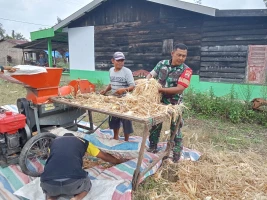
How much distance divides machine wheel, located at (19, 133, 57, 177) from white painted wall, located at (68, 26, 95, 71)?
689cm

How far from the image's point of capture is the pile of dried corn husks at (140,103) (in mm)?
2334

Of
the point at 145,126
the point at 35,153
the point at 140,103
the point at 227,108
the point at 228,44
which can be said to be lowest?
the point at 35,153

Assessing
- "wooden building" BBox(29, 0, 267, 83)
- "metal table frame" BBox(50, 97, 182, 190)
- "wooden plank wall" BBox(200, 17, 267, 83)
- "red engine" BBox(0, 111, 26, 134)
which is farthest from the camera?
"wooden building" BBox(29, 0, 267, 83)

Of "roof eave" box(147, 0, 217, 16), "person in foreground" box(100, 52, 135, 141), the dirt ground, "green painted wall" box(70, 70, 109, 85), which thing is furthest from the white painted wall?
the dirt ground

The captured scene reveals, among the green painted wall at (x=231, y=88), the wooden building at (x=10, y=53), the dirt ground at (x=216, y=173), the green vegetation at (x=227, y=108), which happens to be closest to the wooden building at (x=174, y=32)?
the green painted wall at (x=231, y=88)

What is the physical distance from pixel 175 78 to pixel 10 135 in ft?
7.37

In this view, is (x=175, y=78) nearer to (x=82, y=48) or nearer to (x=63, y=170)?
(x=63, y=170)

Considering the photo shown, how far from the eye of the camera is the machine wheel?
8.48 feet

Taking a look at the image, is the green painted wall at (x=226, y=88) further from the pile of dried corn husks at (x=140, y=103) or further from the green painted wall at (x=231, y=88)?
the pile of dried corn husks at (x=140, y=103)

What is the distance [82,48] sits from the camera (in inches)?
380

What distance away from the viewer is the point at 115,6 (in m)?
8.44

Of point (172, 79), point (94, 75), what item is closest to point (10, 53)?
point (94, 75)

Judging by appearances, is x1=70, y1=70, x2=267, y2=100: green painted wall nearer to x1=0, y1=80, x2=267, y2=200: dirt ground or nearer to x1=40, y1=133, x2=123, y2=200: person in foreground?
x1=0, y1=80, x2=267, y2=200: dirt ground

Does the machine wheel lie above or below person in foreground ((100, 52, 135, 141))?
below
